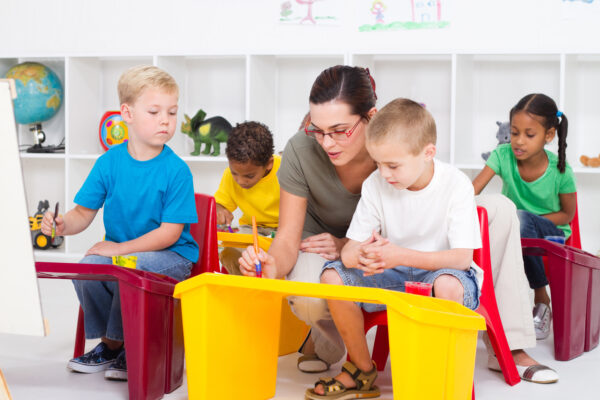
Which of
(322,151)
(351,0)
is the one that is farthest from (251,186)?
(351,0)

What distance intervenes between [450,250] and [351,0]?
8.64ft

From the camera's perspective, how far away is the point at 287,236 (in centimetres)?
191

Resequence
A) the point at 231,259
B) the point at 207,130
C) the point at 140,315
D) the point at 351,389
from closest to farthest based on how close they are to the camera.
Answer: the point at 140,315
the point at 351,389
the point at 231,259
the point at 207,130

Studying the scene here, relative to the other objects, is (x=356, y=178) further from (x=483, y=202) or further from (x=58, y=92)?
(x=58, y=92)

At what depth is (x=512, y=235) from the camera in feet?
6.43

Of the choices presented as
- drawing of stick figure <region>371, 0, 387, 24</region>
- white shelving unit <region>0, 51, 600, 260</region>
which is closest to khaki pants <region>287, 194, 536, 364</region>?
white shelving unit <region>0, 51, 600, 260</region>

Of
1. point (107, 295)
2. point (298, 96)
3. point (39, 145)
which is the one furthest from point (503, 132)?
point (39, 145)

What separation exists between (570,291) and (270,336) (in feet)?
3.02

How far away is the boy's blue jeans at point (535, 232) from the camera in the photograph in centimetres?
246

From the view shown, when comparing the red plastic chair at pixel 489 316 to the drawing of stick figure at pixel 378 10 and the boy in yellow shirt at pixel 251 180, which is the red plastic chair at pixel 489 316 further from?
the drawing of stick figure at pixel 378 10

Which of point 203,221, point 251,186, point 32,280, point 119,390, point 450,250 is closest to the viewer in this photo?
point 32,280

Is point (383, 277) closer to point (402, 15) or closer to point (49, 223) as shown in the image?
point (49, 223)

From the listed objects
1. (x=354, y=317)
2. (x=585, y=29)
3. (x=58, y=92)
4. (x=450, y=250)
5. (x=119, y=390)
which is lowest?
(x=119, y=390)

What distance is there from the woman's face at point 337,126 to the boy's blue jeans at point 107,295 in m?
0.54
